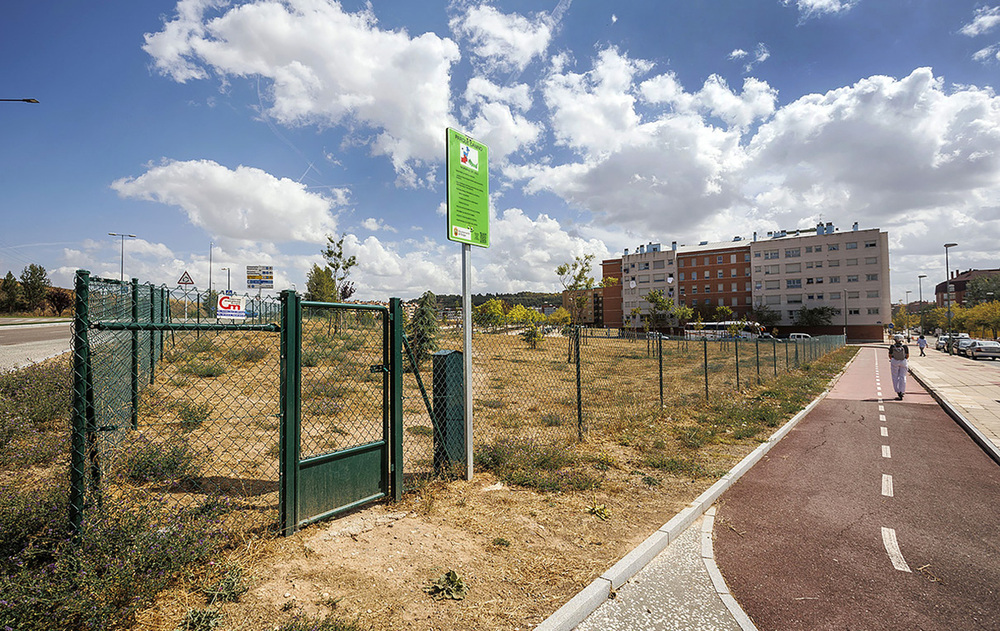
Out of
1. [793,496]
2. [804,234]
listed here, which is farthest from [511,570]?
[804,234]

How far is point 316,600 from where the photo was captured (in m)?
2.95

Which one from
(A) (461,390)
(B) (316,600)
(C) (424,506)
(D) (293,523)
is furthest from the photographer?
(A) (461,390)

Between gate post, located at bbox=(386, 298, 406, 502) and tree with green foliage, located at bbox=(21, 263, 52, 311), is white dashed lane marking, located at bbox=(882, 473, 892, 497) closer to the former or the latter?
gate post, located at bbox=(386, 298, 406, 502)

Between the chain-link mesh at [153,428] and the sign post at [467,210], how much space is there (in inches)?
82.6

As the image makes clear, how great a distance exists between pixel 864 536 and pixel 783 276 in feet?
275

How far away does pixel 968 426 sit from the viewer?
9398 mm

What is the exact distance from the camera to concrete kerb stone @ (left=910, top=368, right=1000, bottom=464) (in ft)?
24.7

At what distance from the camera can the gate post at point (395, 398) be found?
4.48 m

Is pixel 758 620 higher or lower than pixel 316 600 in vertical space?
lower

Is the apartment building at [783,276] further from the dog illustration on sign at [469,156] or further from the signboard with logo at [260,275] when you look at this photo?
the dog illustration on sign at [469,156]

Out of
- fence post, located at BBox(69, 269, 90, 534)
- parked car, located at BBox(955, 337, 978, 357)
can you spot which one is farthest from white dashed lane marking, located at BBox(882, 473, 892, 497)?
parked car, located at BBox(955, 337, 978, 357)

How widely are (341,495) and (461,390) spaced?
1.87 meters

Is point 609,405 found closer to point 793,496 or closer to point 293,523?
point 793,496

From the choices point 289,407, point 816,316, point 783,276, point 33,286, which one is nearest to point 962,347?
point 816,316
